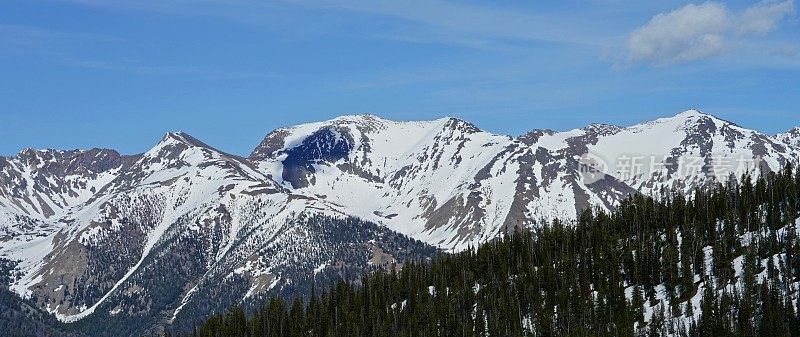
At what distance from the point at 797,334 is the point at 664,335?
24.0 m

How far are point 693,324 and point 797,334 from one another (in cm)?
1894

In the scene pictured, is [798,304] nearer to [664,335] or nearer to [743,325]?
[743,325]

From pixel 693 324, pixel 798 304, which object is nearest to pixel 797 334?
pixel 798 304

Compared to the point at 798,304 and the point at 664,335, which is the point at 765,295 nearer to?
the point at 798,304

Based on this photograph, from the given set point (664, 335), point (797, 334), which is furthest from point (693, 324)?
point (797, 334)

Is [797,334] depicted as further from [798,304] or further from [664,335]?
[664,335]

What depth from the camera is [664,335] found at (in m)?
197

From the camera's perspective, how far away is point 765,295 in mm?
196750

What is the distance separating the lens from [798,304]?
626 feet

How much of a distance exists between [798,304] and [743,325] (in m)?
10.7

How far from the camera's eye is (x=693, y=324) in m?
198

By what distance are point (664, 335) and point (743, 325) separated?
14.7m

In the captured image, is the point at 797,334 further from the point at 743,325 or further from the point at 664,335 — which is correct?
the point at 664,335

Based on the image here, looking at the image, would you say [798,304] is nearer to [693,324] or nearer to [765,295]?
[765,295]
